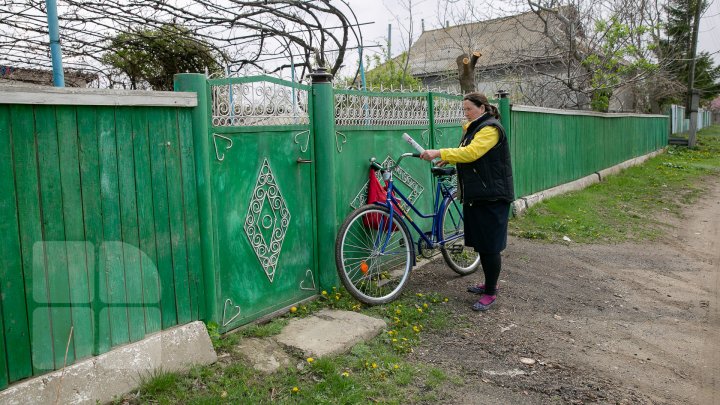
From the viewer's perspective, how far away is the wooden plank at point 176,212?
3.40 m

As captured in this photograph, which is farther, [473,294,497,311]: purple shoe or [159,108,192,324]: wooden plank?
[473,294,497,311]: purple shoe

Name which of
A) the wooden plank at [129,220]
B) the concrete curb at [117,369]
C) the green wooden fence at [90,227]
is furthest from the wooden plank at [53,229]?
the wooden plank at [129,220]

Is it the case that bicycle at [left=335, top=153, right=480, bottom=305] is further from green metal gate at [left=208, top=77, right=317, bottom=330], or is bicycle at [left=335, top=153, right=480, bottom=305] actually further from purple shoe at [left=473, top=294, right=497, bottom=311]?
purple shoe at [left=473, top=294, right=497, bottom=311]

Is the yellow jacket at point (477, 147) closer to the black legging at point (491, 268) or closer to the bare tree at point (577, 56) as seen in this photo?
the black legging at point (491, 268)

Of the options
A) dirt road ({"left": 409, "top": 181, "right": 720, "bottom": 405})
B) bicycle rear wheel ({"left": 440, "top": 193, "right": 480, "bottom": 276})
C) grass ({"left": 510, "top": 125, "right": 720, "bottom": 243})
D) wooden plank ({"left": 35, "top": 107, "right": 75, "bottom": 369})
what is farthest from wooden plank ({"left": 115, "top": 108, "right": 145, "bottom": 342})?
grass ({"left": 510, "top": 125, "right": 720, "bottom": 243})

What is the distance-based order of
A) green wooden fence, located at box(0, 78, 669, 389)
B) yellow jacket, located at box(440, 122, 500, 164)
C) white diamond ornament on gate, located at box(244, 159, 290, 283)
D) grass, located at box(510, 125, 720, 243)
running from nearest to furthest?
green wooden fence, located at box(0, 78, 669, 389) < white diamond ornament on gate, located at box(244, 159, 290, 283) < yellow jacket, located at box(440, 122, 500, 164) < grass, located at box(510, 125, 720, 243)

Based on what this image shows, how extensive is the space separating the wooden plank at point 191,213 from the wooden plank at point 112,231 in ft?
1.51

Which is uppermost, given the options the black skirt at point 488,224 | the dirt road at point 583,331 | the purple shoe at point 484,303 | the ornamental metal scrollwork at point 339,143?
the ornamental metal scrollwork at point 339,143

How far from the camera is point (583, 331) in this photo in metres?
4.58

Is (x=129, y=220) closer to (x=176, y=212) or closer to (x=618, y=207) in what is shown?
(x=176, y=212)

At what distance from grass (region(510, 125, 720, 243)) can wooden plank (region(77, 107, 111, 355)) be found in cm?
584

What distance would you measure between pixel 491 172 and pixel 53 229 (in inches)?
126

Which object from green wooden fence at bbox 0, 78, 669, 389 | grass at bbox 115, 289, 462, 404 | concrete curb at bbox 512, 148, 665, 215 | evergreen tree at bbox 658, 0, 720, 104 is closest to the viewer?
green wooden fence at bbox 0, 78, 669, 389

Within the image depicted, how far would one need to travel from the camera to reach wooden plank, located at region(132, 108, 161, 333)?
3217 millimetres
